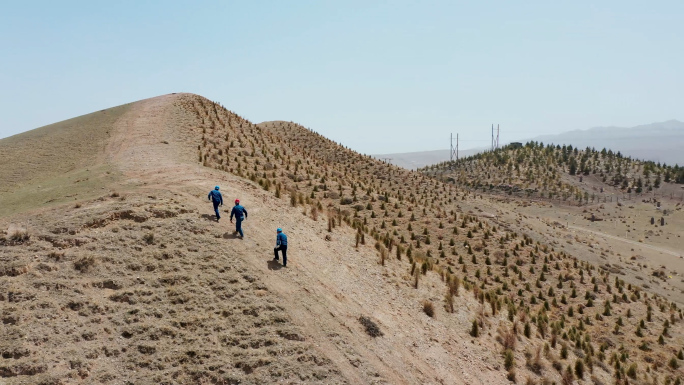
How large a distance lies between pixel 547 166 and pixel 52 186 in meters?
73.3

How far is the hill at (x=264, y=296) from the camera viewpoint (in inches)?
414

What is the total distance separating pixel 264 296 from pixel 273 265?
6.67ft

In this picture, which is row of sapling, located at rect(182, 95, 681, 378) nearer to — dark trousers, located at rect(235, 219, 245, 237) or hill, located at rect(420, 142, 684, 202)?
dark trousers, located at rect(235, 219, 245, 237)

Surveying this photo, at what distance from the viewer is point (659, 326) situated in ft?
72.8

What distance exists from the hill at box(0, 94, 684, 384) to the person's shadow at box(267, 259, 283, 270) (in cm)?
28

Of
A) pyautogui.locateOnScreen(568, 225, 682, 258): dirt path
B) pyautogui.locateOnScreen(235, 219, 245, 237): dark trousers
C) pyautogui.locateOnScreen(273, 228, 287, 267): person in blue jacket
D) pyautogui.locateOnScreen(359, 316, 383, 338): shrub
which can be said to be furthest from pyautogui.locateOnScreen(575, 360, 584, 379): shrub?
pyautogui.locateOnScreen(568, 225, 682, 258): dirt path

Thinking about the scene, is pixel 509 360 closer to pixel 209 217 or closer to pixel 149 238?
pixel 209 217

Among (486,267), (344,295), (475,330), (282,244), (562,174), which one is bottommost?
(486,267)

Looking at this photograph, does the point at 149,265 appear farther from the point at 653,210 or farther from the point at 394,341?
the point at 653,210

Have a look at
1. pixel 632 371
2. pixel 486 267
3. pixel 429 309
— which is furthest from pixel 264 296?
pixel 486 267

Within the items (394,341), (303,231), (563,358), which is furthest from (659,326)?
(303,231)

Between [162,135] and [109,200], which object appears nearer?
[109,200]

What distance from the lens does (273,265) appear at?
585 inches

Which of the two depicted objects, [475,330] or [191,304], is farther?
[475,330]
